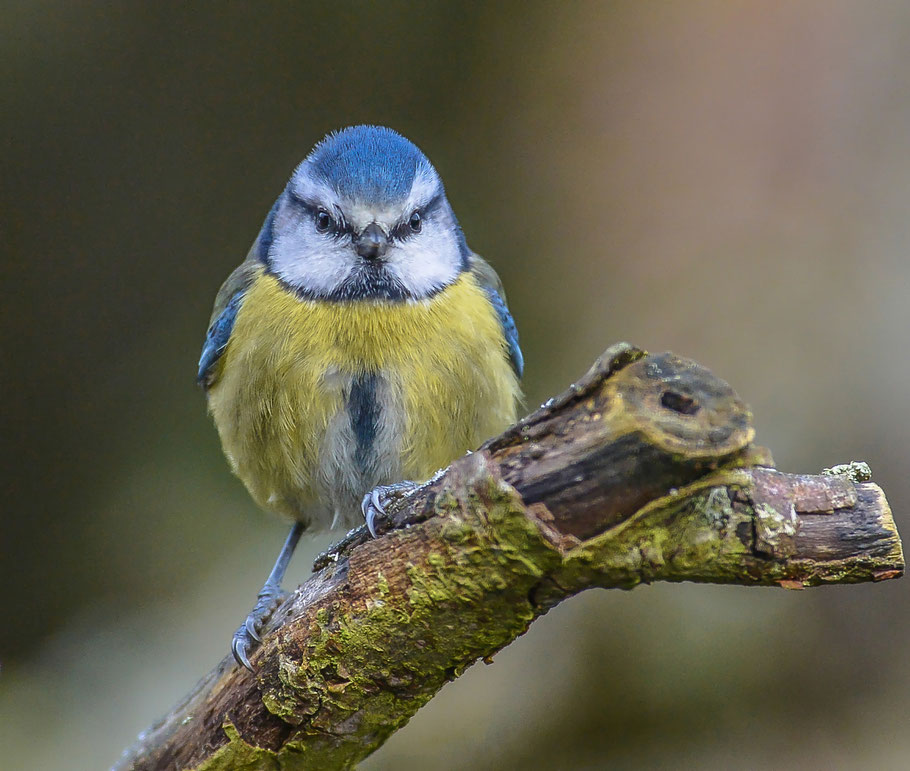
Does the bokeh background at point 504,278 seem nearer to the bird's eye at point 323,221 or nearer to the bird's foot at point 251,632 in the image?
the bird's foot at point 251,632

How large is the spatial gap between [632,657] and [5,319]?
266 cm

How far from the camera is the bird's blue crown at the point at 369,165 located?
88.0 inches

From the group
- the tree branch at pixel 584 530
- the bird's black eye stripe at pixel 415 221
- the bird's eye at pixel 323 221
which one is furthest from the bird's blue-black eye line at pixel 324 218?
the tree branch at pixel 584 530

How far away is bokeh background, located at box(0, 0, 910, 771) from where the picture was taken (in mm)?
3150

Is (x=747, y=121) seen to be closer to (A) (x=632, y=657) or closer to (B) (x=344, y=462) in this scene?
(A) (x=632, y=657)

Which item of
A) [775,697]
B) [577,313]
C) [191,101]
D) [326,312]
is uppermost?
[191,101]

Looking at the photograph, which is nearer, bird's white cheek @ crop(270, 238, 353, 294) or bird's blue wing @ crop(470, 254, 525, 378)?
bird's white cheek @ crop(270, 238, 353, 294)

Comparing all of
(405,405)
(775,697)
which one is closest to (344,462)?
(405,405)

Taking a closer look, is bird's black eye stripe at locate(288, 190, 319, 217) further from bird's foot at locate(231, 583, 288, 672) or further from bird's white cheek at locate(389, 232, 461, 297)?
bird's foot at locate(231, 583, 288, 672)

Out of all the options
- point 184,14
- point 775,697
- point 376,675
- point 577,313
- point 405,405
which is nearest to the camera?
point 376,675

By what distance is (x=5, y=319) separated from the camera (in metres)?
3.64

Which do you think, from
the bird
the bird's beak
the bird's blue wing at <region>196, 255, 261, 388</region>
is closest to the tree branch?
the bird

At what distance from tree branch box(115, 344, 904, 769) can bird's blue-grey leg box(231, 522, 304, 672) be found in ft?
0.87

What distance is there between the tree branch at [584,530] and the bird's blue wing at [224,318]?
1.08 m
